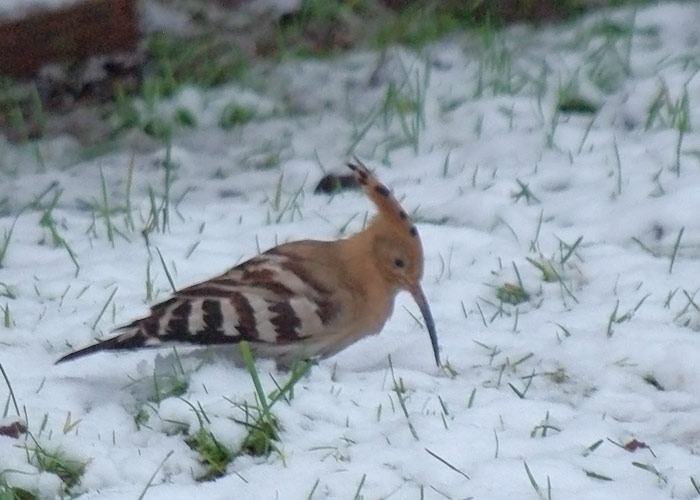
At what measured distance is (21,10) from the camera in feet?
19.5

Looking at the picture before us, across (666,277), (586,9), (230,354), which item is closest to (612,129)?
(666,277)

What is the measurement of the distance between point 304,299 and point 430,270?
78 cm

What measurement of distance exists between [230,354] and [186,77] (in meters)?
3.15

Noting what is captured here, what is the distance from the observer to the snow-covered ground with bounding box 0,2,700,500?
3.05 meters

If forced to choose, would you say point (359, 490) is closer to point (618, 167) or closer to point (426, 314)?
Answer: point (426, 314)

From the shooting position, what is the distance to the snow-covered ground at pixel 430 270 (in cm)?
305

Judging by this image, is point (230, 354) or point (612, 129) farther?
point (612, 129)

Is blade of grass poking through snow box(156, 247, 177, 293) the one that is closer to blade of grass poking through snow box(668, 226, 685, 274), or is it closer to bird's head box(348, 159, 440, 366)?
bird's head box(348, 159, 440, 366)

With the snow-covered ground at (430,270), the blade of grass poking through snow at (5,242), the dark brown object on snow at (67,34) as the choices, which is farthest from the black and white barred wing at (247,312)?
the dark brown object on snow at (67,34)

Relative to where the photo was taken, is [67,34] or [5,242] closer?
[5,242]

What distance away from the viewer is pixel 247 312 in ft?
11.6

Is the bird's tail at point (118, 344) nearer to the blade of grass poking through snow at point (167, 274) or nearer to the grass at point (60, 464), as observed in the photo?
the grass at point (60, 464)

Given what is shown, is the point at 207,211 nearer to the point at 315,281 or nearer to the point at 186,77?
the point at 315,281

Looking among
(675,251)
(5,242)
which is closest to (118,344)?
(5,242)
